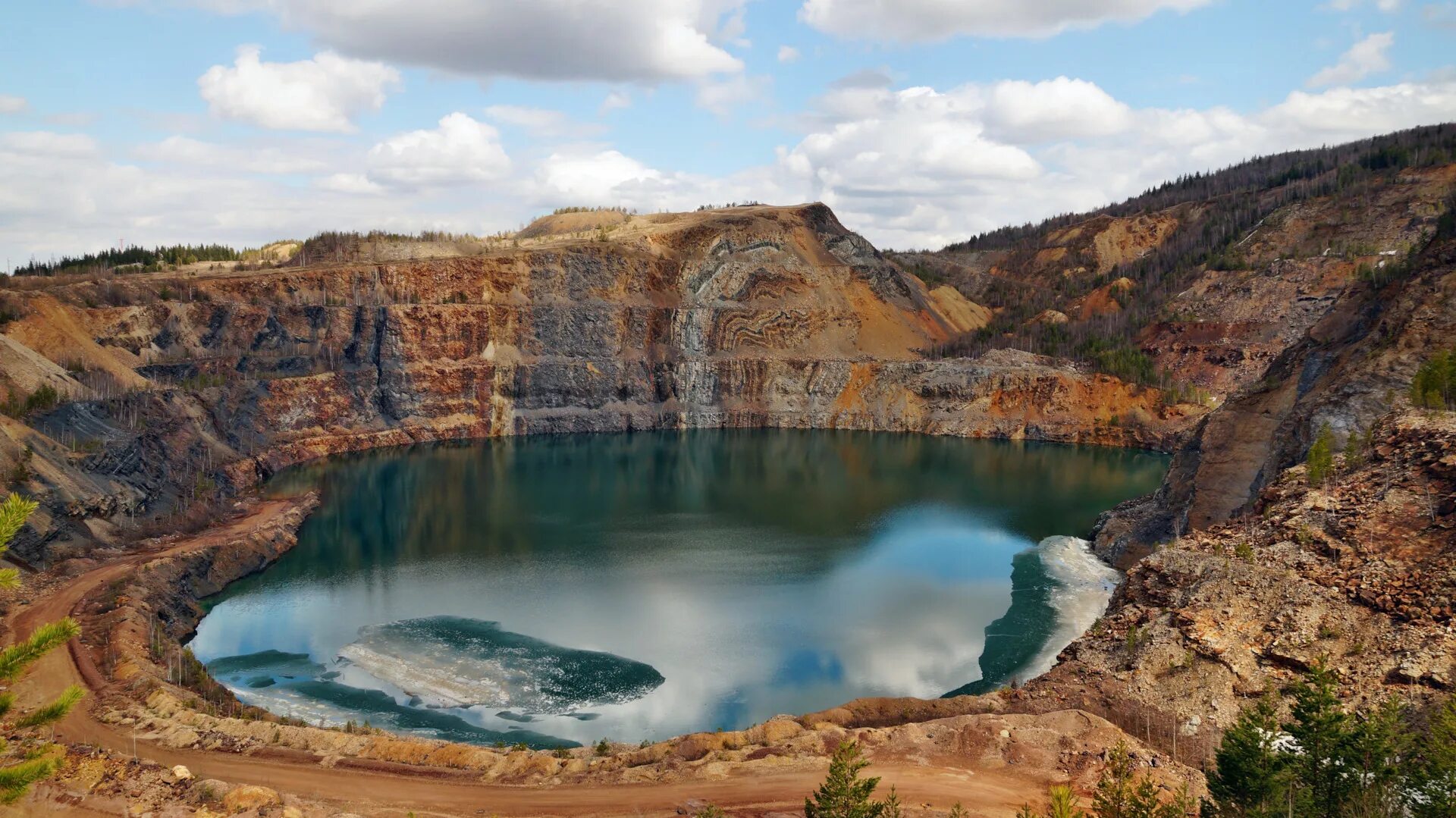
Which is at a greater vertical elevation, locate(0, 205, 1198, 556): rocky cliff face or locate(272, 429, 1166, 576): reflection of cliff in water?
locate(0, 205, 1198, 556): rocky cliff face

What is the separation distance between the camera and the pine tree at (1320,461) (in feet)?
93.7

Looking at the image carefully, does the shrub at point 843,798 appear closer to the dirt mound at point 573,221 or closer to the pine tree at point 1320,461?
the pine tree at point 1320,461

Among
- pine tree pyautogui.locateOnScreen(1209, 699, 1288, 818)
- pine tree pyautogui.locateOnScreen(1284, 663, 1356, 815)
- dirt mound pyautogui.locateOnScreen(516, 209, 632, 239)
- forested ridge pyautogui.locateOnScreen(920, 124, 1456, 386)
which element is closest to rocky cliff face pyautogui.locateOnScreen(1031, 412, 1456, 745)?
pine tree pyautogui.locateOnScreen(1284, 663, 1356, 815)

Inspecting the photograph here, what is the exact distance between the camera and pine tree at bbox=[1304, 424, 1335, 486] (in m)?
28.5

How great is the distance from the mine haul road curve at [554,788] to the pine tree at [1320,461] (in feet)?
49.6

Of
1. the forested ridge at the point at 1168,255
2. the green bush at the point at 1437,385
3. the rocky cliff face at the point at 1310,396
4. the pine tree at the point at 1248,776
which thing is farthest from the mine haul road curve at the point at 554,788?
the forested ridge at the point at 1168,255

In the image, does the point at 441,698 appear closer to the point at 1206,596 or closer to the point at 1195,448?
the point at 1206,596

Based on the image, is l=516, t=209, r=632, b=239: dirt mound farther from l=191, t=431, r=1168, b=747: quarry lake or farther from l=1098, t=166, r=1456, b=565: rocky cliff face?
l=1098, t=166, r=1456, b=565: rocky cliff face

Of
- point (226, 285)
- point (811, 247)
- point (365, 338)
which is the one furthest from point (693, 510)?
point (811, 247)

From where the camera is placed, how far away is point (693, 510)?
54.9m

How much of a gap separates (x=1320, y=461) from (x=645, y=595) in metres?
24.4

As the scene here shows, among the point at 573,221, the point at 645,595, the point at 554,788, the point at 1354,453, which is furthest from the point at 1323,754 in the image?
the point at 573,221

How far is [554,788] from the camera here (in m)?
21.4

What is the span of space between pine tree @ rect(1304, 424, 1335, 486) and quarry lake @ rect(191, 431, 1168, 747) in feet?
33.1
